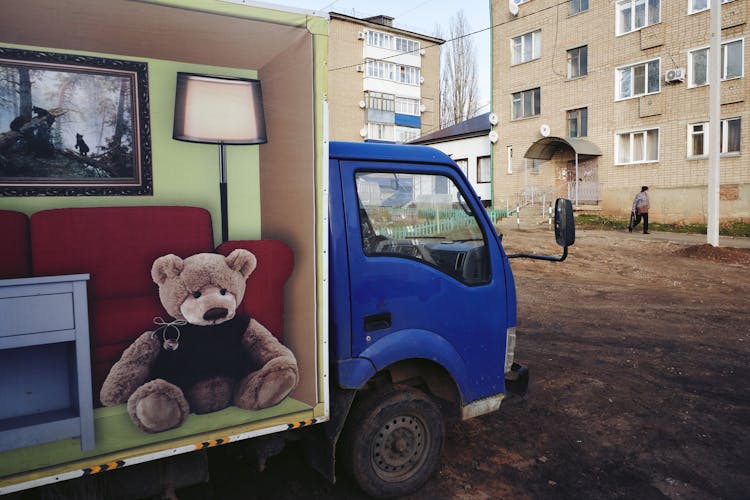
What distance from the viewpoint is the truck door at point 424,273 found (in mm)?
3150

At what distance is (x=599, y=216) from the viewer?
25688mm

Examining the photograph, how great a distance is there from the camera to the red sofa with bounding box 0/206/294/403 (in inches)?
86.6

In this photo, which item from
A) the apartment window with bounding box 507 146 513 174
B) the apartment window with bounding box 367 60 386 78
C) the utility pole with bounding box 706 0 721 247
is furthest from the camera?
the apartment window with bounding box 367 60 386 78

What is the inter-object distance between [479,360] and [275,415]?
1501 mm

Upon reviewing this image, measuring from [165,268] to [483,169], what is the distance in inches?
1278

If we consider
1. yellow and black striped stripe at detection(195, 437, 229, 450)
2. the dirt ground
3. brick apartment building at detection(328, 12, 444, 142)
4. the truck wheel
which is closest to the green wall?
yellow and black striped stripe at detection(195, 437, 229, 450)

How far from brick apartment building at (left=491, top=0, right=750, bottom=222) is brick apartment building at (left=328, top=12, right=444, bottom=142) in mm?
16802

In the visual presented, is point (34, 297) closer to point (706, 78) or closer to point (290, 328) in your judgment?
point (290, 328)

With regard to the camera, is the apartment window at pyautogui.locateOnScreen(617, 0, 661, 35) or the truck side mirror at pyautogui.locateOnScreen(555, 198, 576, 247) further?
the apartment window at pyautogui.locateOnScreen(617, 0, 661, 35)

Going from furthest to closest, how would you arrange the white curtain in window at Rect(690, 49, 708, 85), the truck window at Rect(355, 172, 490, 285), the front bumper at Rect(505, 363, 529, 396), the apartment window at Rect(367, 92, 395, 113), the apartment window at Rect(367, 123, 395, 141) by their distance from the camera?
1. the apartment window at Rect(367, 123, 395, 141)
2. the apartment window at Rect(367, 92, 395, 113)
3. the white curtain in window at Rect(690, 49, 708, 85)
4. the front bumper at Rect(505, 363, 529, 396)
5. the truck window at Rect(355, 172, 490, 285)

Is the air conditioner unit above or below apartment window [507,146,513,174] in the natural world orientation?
above

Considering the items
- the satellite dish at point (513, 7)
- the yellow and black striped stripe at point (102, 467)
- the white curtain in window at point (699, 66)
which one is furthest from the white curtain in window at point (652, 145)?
the yellow and black striped stripe at point (102, 467)

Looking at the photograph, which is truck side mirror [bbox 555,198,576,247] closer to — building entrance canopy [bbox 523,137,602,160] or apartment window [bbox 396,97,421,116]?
building entrance canopy [bbox 523,137,602,160]

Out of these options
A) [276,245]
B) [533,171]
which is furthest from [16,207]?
[533,171]
